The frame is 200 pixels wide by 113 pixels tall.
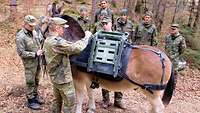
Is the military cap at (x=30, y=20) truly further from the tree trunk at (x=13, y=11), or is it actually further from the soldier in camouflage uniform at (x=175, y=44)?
the tree trunk at (x=13, y=11)

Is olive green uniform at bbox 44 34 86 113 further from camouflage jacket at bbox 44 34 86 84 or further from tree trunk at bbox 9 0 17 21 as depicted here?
tree trunk at bbox 9 0 17 21

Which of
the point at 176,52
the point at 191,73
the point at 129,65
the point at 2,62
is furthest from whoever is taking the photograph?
the point at 191,73

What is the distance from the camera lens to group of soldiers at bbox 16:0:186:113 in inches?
205

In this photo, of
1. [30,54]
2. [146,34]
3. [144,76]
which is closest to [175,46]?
[146,34]

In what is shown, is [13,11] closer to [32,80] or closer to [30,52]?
[32,80]

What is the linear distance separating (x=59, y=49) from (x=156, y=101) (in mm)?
1946

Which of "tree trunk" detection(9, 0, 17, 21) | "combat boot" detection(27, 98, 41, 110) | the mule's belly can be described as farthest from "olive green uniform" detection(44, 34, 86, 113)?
"tree trunk" detection(9, 0, 17, 21)

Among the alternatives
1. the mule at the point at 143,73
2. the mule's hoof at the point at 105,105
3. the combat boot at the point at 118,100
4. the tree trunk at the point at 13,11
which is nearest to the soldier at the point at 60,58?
the mule at the point at 143,73

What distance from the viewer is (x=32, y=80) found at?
6.65 metres

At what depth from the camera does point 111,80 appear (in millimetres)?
6020

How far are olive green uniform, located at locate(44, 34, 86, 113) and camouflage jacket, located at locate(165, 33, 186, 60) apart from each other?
11.6 ft

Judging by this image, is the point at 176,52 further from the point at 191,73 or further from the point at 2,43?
the point at 2,43

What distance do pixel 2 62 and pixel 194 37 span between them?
6805 millimetres

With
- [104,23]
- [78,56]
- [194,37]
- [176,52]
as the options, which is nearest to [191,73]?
[194,37]
